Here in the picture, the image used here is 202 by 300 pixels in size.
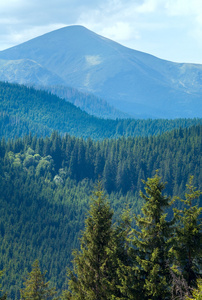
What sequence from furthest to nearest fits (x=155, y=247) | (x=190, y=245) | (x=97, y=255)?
(x=97, y=255), (x=155, y=247), (x=190, y=245)

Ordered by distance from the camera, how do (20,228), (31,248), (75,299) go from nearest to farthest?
(75,299) < (31,248) < (20,228)

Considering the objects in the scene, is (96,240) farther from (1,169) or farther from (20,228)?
(1,169)

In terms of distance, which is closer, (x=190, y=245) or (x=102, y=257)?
(x=190, y=245)

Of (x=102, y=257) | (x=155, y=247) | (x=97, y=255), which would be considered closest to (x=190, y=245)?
(x=155, y=247)

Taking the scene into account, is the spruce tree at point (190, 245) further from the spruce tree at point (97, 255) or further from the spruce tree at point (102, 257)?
the spruce tree at point (97, 255)

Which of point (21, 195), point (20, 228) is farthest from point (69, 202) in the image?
point (20, 228)

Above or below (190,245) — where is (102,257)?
below

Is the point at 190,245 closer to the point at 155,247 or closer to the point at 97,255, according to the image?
the point at 155,247

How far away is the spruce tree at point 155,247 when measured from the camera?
32406mm

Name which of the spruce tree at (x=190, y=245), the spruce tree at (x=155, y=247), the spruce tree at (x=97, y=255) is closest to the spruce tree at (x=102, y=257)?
the spruce tree at (x=97, y=255)

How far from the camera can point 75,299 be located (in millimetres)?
39000

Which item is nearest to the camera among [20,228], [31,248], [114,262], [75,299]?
[114,262]

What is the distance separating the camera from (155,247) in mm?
33406

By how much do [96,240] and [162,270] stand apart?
6901 millimetres
